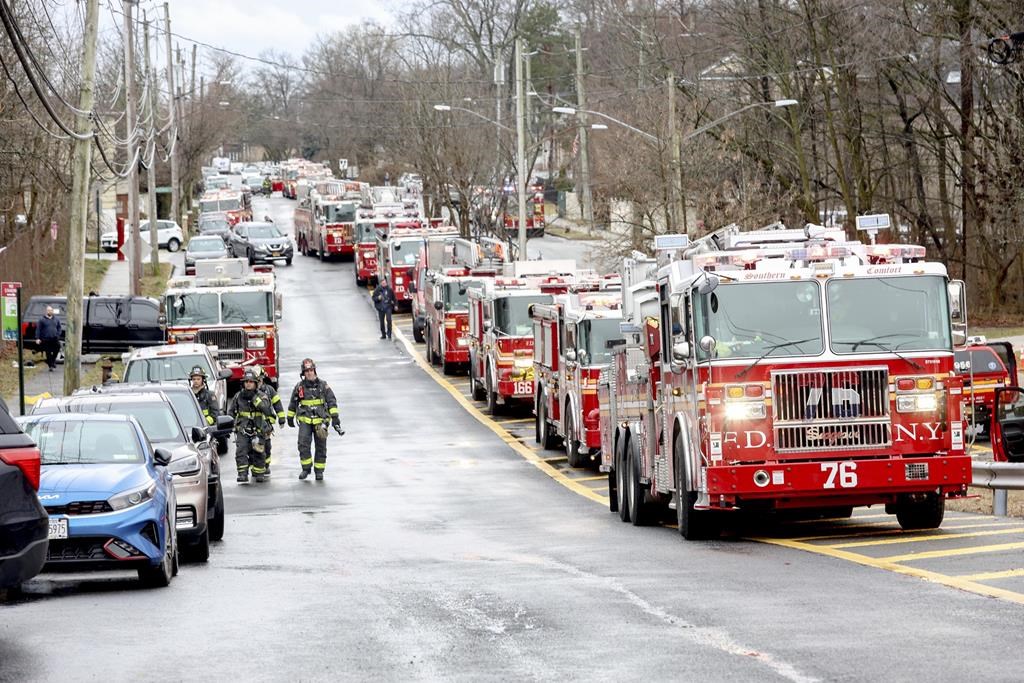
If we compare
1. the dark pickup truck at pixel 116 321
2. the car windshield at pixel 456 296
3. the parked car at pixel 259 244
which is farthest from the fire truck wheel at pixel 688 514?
the parked car at pixel 259 244

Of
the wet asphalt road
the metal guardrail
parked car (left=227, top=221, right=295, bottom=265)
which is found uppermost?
parked car (left=227, top=221, right=295, bottom=265)

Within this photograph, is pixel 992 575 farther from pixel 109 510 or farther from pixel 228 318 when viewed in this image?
pixel 228 318

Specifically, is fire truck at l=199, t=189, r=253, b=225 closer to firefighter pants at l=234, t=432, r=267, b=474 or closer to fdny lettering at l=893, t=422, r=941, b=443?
firefighter pants at l=234, t=432, r=267, b=474

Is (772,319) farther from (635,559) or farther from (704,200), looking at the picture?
(704,200)

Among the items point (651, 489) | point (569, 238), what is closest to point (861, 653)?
point (651, 489)

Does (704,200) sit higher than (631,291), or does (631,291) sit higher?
(704,200)

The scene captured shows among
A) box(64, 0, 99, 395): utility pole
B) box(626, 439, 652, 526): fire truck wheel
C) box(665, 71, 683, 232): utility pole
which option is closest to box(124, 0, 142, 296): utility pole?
box(64, 0, 99, 395): utility pole

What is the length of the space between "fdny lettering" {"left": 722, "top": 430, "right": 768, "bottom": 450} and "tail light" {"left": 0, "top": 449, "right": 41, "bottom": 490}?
744cm

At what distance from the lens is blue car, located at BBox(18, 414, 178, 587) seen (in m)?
13.3

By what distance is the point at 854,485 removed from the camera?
50.6 ft

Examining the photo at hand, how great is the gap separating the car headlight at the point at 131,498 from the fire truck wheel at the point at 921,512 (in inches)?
268

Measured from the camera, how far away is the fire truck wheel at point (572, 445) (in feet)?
87.8

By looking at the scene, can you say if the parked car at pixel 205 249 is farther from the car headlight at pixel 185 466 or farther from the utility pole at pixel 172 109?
the car headlight at pixel 185 466

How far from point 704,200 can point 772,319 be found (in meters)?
31.8
